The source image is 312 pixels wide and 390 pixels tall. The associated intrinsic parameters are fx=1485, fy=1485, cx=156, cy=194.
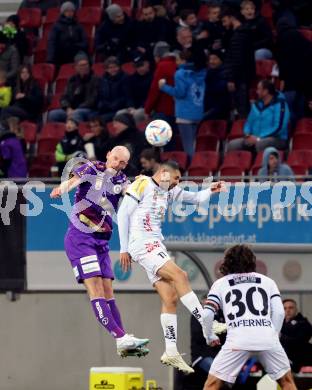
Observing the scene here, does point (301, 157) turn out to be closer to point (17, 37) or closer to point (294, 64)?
point (294, 64)

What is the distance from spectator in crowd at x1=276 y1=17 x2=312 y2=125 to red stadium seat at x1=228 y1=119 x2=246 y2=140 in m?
0.82

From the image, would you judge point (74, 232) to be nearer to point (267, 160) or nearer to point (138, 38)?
point (267, 160)

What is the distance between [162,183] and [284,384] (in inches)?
117

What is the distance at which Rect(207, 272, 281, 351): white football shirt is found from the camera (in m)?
15.0

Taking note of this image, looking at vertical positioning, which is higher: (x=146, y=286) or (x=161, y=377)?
(x=146, y=286)

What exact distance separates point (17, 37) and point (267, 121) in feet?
21.0

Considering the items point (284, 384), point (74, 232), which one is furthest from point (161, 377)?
point (284, 384)

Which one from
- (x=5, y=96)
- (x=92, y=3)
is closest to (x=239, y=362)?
(x=5, y=96)

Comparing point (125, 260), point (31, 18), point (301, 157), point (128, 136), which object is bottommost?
point (125, 260)

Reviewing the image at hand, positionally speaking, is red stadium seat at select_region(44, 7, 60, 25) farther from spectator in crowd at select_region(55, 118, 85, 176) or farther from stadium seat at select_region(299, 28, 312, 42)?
stadium seat at select_region(299, 28, 312, 42)

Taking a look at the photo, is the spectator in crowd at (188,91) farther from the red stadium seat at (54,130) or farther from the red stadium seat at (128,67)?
the red stadium seat at (54,130)

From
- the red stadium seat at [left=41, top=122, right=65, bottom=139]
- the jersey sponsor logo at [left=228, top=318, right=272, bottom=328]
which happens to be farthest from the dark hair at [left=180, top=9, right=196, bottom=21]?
the jersey sponsor logo at [left=228, top=318, right=272, bottom=328]

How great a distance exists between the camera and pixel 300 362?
62.7 feet

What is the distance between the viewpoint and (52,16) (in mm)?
27500
